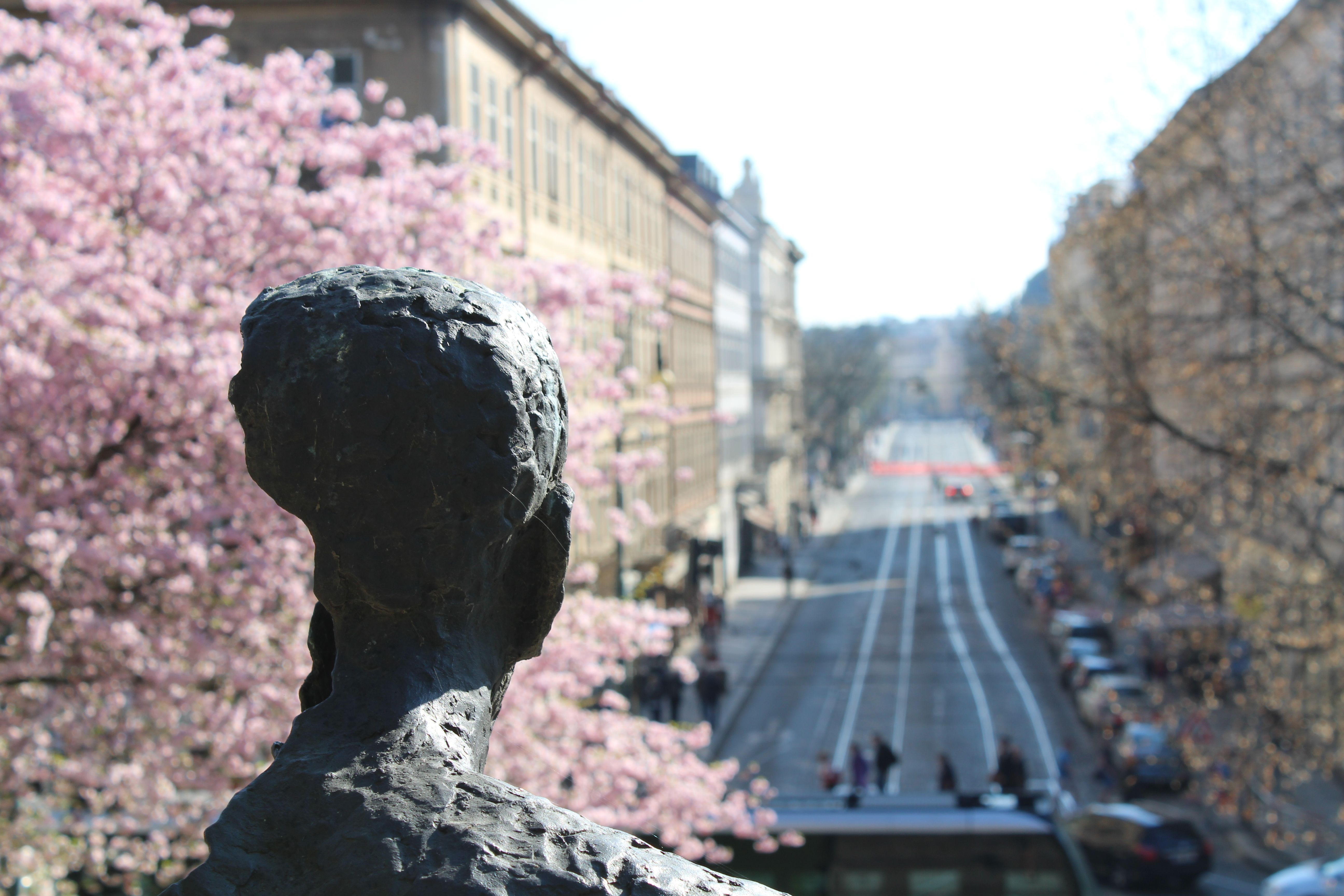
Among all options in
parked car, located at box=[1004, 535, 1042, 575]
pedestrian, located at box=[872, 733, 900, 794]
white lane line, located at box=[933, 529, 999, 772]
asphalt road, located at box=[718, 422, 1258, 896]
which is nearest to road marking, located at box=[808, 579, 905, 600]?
asphalt road, located at box=[718, 422, 1258, 896]

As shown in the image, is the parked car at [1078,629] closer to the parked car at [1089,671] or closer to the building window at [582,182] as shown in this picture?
the parked car at [1089,671]

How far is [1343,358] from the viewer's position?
13391 millimetres

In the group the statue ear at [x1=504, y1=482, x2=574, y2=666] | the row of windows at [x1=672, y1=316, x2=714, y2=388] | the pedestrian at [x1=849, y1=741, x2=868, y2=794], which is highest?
the row of windows at [x1=672, y1=316, x2=714, y2=388]

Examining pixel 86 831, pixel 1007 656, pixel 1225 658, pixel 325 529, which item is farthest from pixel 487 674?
pixel 1007 656

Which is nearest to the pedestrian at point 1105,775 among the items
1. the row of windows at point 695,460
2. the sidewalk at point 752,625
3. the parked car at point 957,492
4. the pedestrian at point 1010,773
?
the pedestrian at point 1010,773

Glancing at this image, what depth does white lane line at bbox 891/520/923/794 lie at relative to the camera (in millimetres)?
28328

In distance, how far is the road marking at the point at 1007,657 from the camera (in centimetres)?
2791

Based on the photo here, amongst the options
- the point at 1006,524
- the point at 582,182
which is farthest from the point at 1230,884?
the point at 1006,524

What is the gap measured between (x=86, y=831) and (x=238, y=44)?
1539 cm

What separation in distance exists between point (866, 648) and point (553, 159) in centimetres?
2146

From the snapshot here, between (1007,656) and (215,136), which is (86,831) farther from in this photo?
(1007,656)

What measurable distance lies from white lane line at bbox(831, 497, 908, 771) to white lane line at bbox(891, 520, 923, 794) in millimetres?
938

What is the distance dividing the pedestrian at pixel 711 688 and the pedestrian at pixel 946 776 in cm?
819

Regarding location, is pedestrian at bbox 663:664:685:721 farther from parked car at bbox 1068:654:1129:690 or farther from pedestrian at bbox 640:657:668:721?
parked car at bbox 1068:654:1129:690
